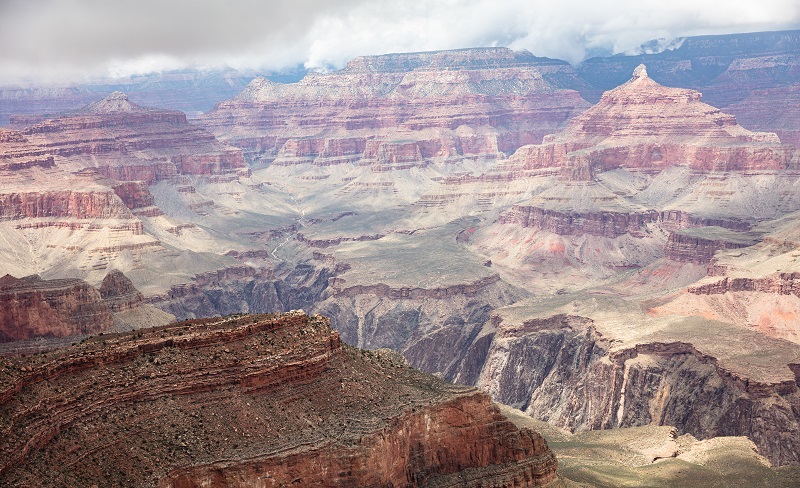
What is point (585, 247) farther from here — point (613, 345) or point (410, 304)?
point (613, 345)

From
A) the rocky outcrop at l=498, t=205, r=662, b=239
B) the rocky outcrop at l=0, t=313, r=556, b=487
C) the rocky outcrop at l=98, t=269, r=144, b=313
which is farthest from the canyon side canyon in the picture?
the rocky outcrop at l=498, t=205, r=662, b=239

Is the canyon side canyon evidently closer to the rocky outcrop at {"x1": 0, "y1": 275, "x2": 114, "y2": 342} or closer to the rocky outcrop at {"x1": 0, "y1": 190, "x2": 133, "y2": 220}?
the rocky outcrop at {"x1": 0, "y1": 275, "x2": 114, "y2": 342}

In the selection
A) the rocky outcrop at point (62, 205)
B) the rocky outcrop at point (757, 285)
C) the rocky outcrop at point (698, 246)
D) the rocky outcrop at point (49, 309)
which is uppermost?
the rocky outcrop at point (49, 309)

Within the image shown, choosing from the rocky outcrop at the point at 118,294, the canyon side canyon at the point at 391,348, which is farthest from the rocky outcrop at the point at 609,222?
the rocky outcrop at the point at 118,294

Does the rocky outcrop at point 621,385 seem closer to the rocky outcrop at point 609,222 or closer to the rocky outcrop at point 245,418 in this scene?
the rocky outcrop at point 245,418

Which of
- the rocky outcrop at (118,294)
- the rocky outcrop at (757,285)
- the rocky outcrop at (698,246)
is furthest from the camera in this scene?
the rocky outcrop at (698,246)

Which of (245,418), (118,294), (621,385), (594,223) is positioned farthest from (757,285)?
(245,418)
